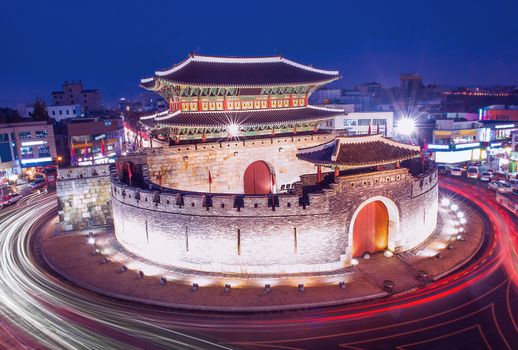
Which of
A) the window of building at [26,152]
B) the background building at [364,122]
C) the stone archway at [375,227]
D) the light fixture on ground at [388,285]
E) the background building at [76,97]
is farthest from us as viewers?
the background building at [76,97]

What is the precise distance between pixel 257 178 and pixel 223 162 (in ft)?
12.4

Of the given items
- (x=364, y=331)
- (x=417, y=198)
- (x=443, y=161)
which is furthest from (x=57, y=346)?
(x=443, y=161)

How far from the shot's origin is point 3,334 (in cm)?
1647

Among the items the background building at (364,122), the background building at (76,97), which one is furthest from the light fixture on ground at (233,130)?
the background building at (76,97)

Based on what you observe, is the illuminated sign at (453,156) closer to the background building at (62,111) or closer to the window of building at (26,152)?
the window of building at (26,152)

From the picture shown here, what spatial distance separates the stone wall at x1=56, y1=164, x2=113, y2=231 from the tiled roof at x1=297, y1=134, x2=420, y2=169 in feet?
57.3

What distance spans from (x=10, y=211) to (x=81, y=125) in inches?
855

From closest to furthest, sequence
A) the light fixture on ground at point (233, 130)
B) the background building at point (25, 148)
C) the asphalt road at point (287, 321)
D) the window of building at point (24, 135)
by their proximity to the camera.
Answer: the asphalt road at point (287, 321) < the light fixture on ground at point (233, 130) < the background building at point (25, 148) < the window of building at point (24, 135)

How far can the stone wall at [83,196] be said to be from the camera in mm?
29922

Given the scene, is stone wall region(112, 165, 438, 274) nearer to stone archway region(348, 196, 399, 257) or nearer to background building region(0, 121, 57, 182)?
stone archway region(348, 196, 399, 257)

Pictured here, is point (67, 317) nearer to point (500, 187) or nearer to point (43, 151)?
point (500, 187)

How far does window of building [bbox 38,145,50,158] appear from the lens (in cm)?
5112

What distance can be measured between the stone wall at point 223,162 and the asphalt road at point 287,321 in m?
10.9

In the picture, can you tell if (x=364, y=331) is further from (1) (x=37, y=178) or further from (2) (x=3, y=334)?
(1) (x=37, y=178)
